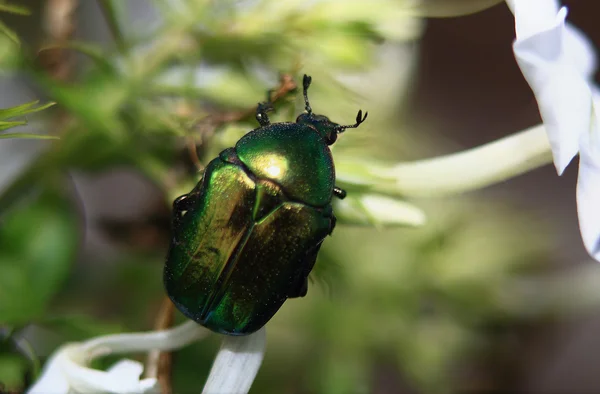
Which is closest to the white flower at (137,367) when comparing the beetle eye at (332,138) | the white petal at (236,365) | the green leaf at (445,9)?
the white petal at (236,365)

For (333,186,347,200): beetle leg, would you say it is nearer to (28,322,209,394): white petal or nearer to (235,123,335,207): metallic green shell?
(235,123,335,207): metallic green shell

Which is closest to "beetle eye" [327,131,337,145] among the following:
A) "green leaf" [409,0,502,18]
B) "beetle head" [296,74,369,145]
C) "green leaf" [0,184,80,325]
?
"beetle head" [296,74,369,145]

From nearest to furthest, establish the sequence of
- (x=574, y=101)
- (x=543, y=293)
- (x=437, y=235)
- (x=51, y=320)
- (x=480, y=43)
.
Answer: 1. (x=574, y=101)
2. (x=51, y=320)
3. (x=437, y=235)
4. (x=543, y=293)
5. (x=480, y=43)

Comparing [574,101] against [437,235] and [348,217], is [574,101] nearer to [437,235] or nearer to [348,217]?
[348,217]

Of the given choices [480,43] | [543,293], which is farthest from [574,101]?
[480,43]

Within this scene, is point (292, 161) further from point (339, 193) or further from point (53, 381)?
point (53, 381)

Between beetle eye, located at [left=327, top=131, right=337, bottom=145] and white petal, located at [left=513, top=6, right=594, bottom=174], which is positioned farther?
beetle eye, located at [left=327, top=131, right=337, bottom=145]

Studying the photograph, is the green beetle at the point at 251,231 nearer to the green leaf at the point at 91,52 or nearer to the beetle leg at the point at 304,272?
the beetle leg at the point at 304,272

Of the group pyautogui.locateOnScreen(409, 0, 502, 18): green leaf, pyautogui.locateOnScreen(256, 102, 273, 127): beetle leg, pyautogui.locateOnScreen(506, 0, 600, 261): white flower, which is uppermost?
pyautogui.locateOnScreen(506, 0, 600, 261): white flower
